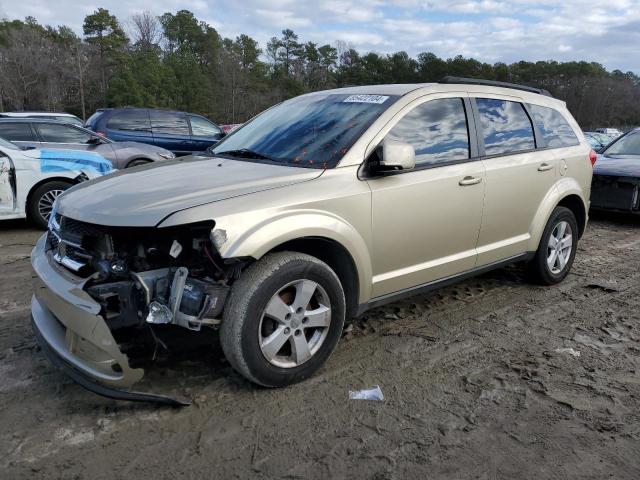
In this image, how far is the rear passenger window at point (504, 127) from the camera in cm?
427

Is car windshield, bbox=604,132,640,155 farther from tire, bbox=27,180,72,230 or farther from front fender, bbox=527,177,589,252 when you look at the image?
tire, bbox=27,180,72,230

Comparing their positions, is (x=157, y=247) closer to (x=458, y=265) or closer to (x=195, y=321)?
(x=195, y=321)

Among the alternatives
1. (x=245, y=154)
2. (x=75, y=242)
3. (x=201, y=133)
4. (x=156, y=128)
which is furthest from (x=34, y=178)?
(x=201, y=133)

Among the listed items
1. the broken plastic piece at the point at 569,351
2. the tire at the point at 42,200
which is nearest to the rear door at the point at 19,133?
the tire at the point at 42,200

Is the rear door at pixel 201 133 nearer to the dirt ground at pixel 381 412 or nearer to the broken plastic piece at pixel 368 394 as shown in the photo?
the dirt ground at pixel 381 412

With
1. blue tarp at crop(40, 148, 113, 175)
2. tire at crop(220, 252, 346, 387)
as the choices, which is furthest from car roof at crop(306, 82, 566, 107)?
blue tarp at crop(40, 148, 113, 175)

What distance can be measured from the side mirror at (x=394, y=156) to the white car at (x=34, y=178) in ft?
18.3

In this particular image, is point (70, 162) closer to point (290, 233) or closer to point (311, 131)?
point (311, 131)

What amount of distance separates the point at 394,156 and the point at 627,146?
8116 millimetres

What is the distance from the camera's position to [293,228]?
117 inches

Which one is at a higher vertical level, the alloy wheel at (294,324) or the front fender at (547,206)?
the front fender at (547,206)

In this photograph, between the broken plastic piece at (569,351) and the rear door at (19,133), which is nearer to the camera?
the broken plastic piece at (569,351)

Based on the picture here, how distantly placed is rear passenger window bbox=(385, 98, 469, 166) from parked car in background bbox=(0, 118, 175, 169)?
7.00m

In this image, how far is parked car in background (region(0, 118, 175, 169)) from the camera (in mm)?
9250
